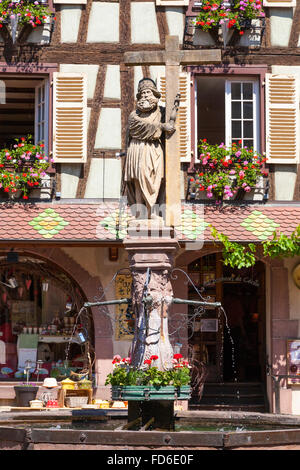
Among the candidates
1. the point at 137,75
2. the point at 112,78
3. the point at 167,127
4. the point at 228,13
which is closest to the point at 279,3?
the point at 228,13

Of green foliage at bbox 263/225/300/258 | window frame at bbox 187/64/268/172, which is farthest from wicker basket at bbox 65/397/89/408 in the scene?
window frame at bbox 187/64/268/172

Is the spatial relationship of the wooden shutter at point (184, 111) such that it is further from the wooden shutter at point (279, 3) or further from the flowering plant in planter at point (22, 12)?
the flowering plant in planter at point (22, 12)

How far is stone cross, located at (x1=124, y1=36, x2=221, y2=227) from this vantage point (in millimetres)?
11438

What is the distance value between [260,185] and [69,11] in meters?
3.88

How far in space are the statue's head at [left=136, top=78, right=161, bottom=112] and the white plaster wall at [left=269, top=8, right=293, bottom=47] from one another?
601 centimetres

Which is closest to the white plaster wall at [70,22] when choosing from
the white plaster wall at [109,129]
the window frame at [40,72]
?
the window frame at [40,72]

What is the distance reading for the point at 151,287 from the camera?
11.3 m

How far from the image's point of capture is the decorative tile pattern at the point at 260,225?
54.0 ft

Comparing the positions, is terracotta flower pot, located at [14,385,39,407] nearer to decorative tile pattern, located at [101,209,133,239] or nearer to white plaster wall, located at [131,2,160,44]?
decorative tile pattern, located at [101,209,133,239]

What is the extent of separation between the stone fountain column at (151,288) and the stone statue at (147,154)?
0.25 metres

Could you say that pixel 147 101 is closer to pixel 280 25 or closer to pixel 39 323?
pixel 280 25

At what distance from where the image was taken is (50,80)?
56.4ft

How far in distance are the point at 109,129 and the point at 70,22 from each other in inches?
68.0
